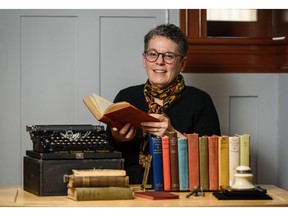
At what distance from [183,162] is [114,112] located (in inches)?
12.2

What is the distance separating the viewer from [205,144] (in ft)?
6.86

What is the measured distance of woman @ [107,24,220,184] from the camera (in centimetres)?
272

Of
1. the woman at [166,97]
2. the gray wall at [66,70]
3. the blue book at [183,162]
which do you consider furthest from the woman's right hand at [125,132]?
the gray wall at [66,70]

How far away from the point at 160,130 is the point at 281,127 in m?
1.35

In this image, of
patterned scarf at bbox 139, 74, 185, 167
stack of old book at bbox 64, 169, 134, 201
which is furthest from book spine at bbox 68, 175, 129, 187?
patterned scarf at bbox 139, 74, 185, 167

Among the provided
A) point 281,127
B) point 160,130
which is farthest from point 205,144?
point 281,127

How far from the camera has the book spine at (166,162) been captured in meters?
2.08

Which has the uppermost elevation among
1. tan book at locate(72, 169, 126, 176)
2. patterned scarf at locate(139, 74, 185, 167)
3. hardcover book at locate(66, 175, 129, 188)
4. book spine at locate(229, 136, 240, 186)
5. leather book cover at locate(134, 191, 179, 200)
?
patterned scarf at locate(139, 74, 185, 167)

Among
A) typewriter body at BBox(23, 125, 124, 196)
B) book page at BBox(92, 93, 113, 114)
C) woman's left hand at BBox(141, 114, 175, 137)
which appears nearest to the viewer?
Answer: typewriter body at BBox(23, 125, 124, 196)

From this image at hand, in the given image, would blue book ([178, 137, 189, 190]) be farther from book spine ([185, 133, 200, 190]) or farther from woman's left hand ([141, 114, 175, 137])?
woman's left hand ([141, 114, 175, 137])

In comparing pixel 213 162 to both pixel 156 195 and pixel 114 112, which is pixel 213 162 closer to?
pixel 156 195

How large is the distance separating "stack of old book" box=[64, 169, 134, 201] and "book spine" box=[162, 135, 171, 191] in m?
0.19

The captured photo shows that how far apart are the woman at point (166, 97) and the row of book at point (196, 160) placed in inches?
21.1

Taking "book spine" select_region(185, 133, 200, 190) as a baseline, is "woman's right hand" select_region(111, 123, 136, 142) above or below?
above
